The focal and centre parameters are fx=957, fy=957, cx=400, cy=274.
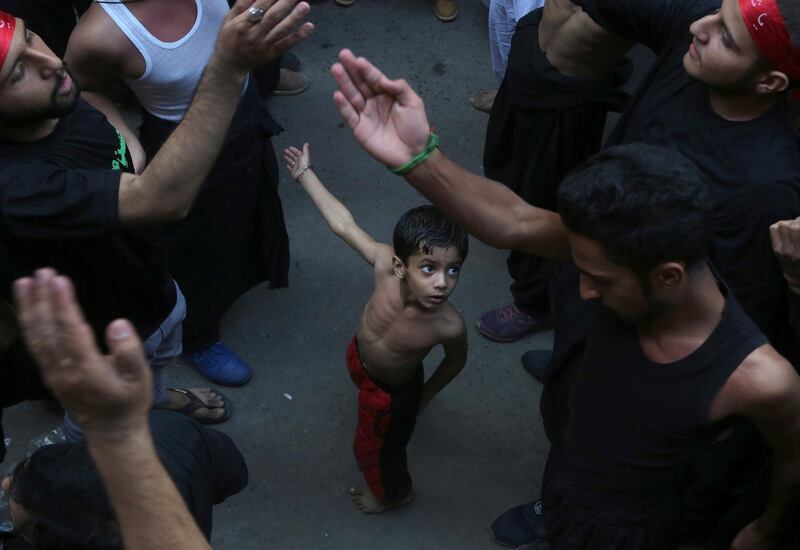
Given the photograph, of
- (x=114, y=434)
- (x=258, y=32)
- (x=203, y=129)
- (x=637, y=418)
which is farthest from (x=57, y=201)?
(x=637, y=418)

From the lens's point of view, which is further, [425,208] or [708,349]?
[425,208]

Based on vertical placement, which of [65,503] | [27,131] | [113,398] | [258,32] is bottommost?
[65,503]

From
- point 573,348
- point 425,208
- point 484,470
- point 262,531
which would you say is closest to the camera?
point 573,348

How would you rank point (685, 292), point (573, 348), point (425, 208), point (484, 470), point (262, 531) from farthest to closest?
point (484, 470)
point (262, 531)
point (425, 208)
point (573, 348)
point (685, 292)

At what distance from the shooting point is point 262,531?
3455mm

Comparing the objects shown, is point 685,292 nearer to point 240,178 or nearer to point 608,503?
point 608,503

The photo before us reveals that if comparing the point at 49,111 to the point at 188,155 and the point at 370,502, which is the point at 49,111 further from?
the point at 370,502

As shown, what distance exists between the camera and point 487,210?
236 cm

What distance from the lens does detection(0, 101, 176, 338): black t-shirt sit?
2373 millimetres

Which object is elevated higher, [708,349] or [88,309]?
[708,349]

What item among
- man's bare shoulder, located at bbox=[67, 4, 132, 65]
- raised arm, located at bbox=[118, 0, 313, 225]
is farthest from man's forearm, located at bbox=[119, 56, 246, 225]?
man's bare shoulder, located at bbox=[67, 4, 132, 65]

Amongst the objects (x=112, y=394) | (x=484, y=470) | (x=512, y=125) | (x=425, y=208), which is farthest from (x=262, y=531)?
(x=112, y=394)

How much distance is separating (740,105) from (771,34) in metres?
0.24

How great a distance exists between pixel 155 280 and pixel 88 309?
0.23 m
